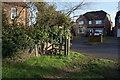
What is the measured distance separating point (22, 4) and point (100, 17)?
34.6m

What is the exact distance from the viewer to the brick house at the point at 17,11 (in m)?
7.58

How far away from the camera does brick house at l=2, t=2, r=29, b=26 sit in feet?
24.9

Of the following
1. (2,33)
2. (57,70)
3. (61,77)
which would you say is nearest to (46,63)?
(57,70)

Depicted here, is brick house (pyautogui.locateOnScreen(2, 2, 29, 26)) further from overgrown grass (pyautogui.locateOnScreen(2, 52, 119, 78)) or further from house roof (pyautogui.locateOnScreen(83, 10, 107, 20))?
house roof (pyautogui.locateOnScreen(83, 10, 107, 20))

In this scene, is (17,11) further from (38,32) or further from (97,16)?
(97,16)

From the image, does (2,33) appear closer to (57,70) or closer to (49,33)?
(49,33)

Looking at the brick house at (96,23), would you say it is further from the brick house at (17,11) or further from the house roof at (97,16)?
the brick house at (17,11)

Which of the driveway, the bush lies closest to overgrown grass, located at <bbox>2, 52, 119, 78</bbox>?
the bush

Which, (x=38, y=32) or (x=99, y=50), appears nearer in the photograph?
(x=38, y=32)

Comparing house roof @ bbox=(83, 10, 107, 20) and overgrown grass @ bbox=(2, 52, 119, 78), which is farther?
house roof @ bbox=(83, 10, 107, 20)

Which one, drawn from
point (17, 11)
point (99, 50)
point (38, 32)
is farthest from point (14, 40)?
point (99, 50)

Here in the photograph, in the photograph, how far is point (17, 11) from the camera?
26.9ft

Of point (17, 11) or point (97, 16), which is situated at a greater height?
point (97, 16)

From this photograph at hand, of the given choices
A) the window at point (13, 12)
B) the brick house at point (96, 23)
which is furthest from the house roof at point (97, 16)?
the window at point (13, 12)
